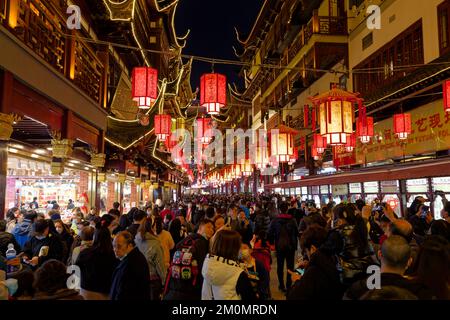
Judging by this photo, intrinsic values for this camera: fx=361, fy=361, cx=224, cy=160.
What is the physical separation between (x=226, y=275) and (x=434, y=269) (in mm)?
1901

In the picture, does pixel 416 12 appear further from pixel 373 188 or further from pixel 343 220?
pixel 343 220

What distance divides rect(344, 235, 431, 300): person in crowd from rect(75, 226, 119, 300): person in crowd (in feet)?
9.40

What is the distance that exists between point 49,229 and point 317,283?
4822mm

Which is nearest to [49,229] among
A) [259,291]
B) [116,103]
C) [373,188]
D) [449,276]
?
[259,291]

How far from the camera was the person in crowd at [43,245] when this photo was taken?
232 inches

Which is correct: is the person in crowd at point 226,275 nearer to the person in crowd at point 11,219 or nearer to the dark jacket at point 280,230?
the dark jacket at point 280,230

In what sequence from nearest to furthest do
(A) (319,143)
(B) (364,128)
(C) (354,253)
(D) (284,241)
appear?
1. (C) (354,253)
2. (D) (284,241)
3. (B) (364,128)
4. (A) (319,143)

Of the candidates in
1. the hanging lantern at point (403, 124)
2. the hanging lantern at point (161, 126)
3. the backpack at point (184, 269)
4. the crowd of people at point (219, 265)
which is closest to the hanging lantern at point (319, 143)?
the hanging lantern at point (403, 124)

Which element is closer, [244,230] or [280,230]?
[244,230]

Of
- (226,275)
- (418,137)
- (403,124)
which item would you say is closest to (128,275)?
(226,275)

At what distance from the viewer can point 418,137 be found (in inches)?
517

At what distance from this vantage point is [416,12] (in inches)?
526

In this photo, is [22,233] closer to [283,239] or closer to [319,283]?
[283,239]

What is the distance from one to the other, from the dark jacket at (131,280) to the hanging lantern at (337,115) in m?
8.28
